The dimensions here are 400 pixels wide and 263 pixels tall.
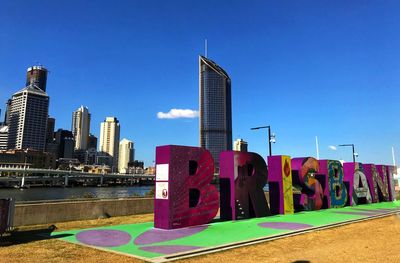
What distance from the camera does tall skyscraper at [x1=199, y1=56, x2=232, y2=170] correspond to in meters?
104

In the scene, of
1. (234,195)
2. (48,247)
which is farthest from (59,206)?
(234,195)

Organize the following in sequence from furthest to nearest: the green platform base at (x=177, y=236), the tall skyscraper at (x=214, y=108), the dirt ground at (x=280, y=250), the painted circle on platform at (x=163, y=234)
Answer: the tall skyscraper at (x=214, y=108)
the painted circle on platform at (x=163, y=234)
the green platform base at (x=177, y=236)
the dirt ground at (x=280, y=250)

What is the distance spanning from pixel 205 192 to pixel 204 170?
0.99m

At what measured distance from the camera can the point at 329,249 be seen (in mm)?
10211

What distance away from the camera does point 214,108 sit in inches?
4970

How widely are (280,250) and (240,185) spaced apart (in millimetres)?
7440

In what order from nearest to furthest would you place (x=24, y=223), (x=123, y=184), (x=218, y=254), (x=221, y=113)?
(x=218, y=254)
(x=24, y=223)
(x=221, y=113)
(x=123, y=184)

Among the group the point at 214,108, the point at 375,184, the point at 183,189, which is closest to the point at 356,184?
the point at 375,184

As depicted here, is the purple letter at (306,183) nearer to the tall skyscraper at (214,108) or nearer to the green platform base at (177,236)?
the green platform base at (177,236)

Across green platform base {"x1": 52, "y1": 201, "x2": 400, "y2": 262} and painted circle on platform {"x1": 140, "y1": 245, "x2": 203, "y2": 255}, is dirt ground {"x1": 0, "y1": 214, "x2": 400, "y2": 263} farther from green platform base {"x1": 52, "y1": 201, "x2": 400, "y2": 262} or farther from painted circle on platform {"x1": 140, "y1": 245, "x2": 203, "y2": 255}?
painted circle on platform {"x1": 140, "y1": 245, "x2": 203, "y2": 255}

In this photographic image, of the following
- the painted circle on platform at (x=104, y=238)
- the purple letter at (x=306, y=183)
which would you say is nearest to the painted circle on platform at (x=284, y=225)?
the painted circle on platform at (x=104, y=238)

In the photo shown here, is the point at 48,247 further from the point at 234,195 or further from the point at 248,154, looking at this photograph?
the point at 248,154

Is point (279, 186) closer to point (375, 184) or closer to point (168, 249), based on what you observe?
point (168, 249)

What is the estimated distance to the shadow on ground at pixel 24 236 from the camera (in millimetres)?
10708
